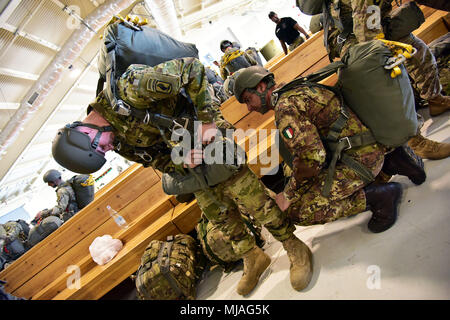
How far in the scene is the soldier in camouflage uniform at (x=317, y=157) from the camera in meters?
1.38

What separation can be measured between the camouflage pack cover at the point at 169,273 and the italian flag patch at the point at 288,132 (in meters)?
1.64

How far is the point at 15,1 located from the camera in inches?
135

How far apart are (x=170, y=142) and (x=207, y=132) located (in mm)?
261

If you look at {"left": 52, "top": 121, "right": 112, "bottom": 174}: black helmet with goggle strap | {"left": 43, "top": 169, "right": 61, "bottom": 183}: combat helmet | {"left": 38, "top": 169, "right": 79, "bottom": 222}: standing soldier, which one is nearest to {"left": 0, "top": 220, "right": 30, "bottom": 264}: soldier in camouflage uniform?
{"left": 38, "top": 169, "right": 79, "bottom": 222}: standing soldier

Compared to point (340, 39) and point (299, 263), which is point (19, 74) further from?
point (299, 263)

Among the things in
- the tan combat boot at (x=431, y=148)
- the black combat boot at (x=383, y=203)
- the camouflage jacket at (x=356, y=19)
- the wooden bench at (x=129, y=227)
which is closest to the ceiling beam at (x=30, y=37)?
the wooden bench at (x=129, y=227)

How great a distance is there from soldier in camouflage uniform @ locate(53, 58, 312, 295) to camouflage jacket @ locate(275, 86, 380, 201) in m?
0.38

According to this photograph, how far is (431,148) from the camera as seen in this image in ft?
5.67

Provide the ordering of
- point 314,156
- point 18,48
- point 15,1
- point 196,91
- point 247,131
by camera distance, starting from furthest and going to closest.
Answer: point 18,48 < point 15,1 < point 247,131 < point 196,91 < point 314,156

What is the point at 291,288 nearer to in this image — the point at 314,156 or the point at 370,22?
the point at 314,156

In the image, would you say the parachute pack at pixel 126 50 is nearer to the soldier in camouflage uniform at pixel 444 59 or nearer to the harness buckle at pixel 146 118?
the harness buckle at pixel 146 118

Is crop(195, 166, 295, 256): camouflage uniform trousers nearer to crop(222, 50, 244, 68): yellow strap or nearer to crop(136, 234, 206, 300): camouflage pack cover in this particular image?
crop(136, 234, 206, 300): camouflage pack cover

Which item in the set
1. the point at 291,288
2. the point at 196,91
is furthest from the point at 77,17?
the point at 291,288

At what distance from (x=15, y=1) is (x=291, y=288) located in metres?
5.13
